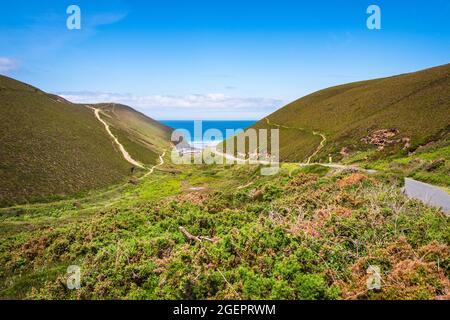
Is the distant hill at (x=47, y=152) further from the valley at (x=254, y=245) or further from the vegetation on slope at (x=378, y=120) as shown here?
the vegetation on slope at (x=378, y=120)

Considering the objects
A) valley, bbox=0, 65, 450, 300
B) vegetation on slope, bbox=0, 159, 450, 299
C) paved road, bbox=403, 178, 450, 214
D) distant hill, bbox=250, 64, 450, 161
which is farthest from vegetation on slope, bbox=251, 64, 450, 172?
vegetation on slope, bbox=0, 159, 450, 299

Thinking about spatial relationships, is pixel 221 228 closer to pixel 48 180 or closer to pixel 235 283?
pixel 235 283

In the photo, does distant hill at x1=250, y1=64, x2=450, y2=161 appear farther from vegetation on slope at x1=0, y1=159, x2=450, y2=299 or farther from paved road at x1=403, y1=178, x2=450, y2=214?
vegetation on slope at x1=0, y1=159, x2=450, y2=299

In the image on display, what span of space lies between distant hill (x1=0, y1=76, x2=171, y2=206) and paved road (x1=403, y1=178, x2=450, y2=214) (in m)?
46.4

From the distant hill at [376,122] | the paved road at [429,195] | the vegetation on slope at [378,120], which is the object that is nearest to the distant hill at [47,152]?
the distant hill at [376,122]

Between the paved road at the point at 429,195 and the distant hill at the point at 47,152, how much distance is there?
4638 centimetres

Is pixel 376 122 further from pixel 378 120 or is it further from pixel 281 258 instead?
pixel 281 258

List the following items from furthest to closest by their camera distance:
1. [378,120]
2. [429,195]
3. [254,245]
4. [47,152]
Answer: [378,120] < [47,152] < [429,195] < [254,245]

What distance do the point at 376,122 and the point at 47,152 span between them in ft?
212

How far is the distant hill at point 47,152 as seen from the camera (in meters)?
49.6

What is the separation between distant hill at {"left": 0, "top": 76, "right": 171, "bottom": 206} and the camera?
49.6 meters

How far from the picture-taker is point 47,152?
61.4 m

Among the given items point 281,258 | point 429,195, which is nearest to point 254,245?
point 281,258
